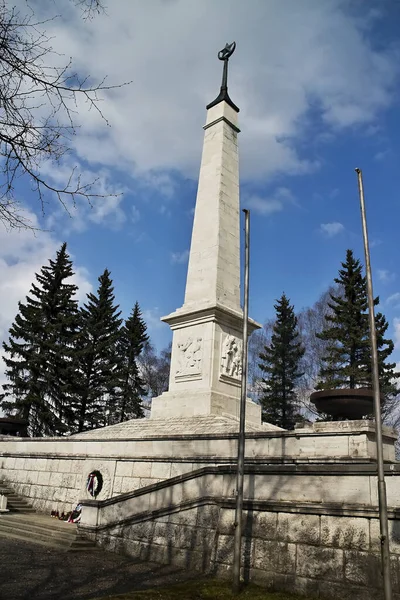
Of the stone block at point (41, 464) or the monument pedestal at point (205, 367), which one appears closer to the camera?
the monument pedestal at point (205, 367)

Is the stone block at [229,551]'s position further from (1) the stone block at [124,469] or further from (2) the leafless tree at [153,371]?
(2) the leafless tree at [153,371]

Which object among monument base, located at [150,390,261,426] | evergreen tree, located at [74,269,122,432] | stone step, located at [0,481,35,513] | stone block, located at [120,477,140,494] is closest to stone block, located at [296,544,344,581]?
stone block, located at [120,477,140,494]

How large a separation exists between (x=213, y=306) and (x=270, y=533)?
7765mm

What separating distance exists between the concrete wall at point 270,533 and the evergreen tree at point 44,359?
21.7 meters

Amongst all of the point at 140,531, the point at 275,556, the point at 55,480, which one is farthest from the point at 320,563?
the point at 55,480

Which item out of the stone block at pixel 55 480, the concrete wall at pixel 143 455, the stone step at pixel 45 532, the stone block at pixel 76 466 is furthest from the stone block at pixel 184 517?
the stone block at pixel 55 480

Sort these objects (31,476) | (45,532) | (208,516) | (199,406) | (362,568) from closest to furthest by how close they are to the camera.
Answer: (362,568) → (208,516) → (45,532) → (199,406) → (31,476)

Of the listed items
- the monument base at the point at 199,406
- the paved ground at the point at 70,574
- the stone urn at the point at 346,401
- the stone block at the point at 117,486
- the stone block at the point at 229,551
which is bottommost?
the paved ground at the point at 70,574

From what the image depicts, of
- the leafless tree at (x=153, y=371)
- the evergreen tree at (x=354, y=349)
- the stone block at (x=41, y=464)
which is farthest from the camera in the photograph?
the leafless tree at (x=153, y=371)

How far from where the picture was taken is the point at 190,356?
14180 mm

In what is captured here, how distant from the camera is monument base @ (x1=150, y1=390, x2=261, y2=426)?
43.0ft

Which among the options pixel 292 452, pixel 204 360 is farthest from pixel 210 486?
pixel 204 360

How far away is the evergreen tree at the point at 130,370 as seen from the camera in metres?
34.4

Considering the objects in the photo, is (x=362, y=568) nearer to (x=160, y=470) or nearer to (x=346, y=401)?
(x=346, y=401)
